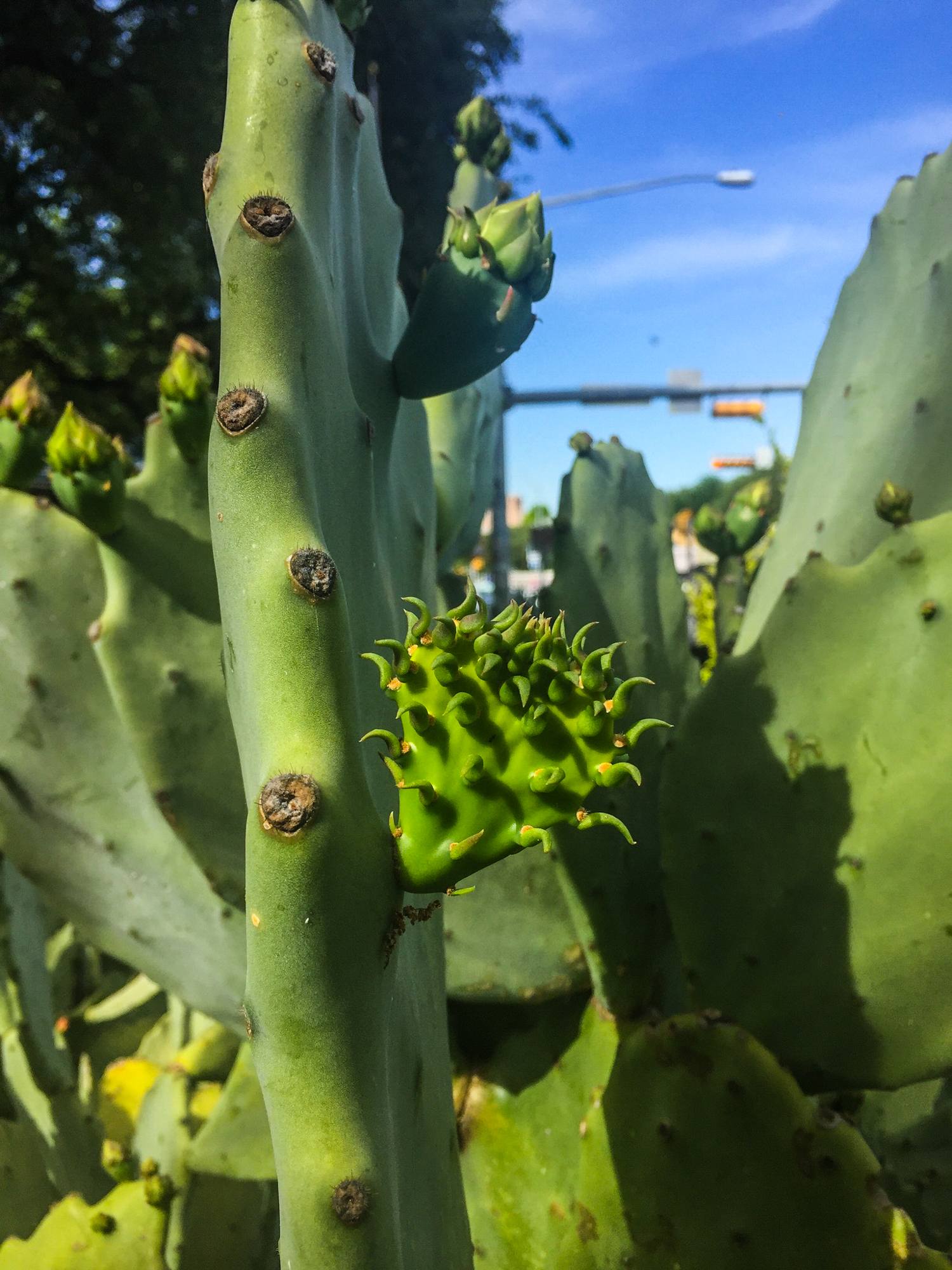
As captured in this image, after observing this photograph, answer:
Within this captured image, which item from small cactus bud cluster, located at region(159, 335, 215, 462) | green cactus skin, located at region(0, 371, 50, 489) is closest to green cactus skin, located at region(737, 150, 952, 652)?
small cactus bud cluster, located at region(159, 335, 215, 462)

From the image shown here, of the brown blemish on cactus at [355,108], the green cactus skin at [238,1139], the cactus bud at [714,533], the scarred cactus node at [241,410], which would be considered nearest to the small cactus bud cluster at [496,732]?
the scarred cactus node at [241,410]

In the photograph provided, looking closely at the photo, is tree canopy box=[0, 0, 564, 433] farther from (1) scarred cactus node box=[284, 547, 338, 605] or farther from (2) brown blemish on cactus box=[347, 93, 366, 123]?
(1) scarred cactus node box=[284, 547, 338, 605]

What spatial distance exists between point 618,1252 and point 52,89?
9.03 metres

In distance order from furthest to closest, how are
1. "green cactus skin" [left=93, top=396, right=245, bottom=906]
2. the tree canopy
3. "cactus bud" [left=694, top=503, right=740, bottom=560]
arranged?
the tree canopy < "cactus bud" [left=694, top=503, right=740, bottom=560] < "green cactus skin" [left=93, top=396, right=245, bottom=906]

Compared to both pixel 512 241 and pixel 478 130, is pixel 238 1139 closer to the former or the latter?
pixel 512 241

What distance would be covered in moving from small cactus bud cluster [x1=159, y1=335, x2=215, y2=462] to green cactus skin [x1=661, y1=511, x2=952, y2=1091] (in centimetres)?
71

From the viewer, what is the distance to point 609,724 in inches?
23.0

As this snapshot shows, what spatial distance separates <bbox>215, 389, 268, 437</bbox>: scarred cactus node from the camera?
64cm

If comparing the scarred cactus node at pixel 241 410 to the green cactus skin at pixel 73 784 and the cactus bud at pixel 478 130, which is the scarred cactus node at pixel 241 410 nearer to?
the green cactus skin at pixel 73 784

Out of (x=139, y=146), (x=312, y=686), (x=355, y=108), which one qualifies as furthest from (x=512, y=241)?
(x=139, y=146)

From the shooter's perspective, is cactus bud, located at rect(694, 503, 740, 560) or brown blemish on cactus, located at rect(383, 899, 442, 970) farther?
cactus bud, located at rect(694, 503, 740, 560)

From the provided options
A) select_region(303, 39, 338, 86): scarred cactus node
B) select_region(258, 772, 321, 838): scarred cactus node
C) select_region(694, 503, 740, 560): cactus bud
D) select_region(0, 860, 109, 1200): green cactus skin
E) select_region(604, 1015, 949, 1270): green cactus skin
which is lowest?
select_region(0, 860, 109, 1200): green cactus skin

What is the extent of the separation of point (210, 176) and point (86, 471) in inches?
19.5

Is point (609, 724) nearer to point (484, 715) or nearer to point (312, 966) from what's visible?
point (484, 715)
